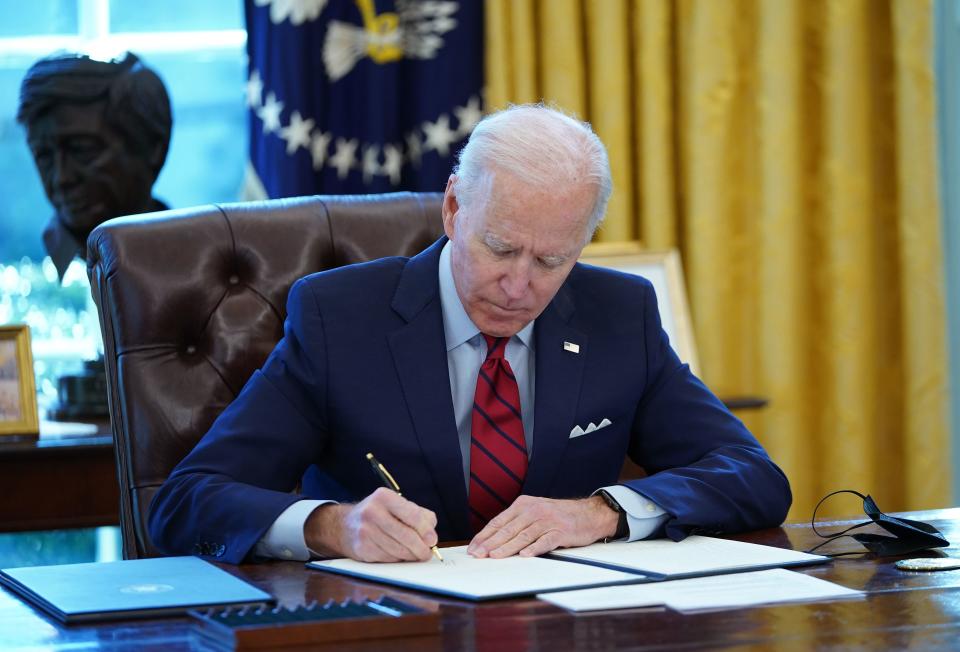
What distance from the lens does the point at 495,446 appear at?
229cm

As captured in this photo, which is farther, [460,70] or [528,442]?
[460,70]

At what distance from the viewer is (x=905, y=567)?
1.76m

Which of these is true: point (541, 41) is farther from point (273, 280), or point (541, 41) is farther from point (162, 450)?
point (162, 450)

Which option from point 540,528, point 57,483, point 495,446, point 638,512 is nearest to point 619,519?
point 638,512

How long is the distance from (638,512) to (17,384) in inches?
65.1

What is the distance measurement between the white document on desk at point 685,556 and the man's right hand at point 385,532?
0.67 ft

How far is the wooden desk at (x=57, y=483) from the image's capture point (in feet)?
9.13

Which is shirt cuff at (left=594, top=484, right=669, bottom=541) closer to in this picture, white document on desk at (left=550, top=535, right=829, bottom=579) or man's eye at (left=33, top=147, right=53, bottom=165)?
white document on desk at (left=550, top=535, right=829, bottom=579)

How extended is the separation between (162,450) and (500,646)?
1.29 m

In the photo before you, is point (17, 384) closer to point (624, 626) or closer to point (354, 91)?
point (354, 91)

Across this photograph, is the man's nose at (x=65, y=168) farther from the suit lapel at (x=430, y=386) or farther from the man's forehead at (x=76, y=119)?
the suit lapel at (x=430, y=386)

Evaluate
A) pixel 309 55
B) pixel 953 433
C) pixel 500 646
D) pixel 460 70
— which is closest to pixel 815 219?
pixel 953 433

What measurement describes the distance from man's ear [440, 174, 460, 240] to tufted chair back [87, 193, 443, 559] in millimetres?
357

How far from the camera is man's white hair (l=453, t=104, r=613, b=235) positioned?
7.07ft
